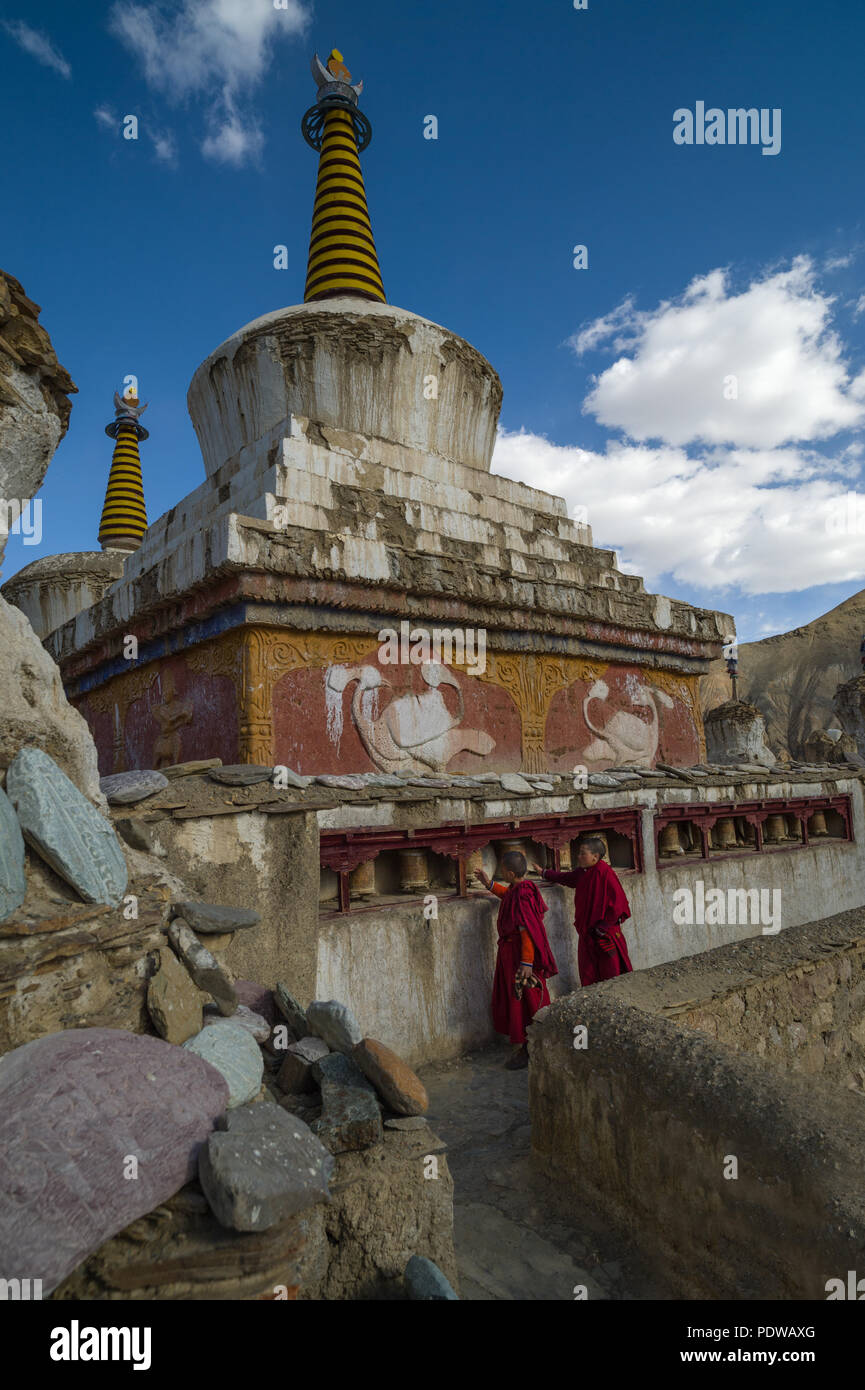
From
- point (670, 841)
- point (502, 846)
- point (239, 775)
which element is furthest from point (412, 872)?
point (670, 841)

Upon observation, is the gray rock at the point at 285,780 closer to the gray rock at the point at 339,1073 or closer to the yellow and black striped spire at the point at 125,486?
the gray rock at the point at 339,1073

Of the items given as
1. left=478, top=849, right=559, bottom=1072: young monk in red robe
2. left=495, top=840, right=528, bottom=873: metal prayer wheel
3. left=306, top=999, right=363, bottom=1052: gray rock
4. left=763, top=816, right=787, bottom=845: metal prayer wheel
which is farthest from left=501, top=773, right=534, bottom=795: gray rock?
left=763, top=816, right=787, bottom=845: metal prayer wheel

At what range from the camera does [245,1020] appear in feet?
9.00

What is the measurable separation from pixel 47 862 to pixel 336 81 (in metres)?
14.1

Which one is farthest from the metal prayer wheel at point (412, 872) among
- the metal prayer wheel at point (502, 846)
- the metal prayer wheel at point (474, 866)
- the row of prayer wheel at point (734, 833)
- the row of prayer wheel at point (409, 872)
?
the row of prayer wheel at point (734, 833)

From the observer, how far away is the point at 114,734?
24.6 feet

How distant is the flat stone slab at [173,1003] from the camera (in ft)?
7.96

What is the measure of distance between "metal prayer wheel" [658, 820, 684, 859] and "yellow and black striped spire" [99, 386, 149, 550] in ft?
50.9

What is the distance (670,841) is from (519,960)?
2.77m

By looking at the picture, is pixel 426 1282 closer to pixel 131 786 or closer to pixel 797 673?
pixel 131 786

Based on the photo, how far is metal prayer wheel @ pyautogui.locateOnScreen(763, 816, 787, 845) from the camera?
8.17 m

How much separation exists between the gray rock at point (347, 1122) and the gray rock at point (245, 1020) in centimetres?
41
